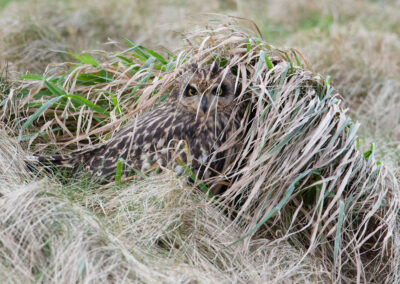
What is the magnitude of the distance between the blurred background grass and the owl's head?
2.43 feet

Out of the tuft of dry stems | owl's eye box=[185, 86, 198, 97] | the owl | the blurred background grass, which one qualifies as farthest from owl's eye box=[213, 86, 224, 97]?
the blurred background grass

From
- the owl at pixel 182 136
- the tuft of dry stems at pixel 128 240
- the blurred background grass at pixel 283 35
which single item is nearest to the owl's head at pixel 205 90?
the owl at pixel 182 136

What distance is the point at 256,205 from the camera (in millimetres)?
2881

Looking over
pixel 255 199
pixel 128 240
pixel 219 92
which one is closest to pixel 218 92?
pixel 219 92

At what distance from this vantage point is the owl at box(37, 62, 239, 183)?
2.91 m

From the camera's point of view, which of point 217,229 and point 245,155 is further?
point 245,155

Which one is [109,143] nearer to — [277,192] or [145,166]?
[145,166]

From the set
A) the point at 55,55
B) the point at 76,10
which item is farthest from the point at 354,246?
the point at 76,10

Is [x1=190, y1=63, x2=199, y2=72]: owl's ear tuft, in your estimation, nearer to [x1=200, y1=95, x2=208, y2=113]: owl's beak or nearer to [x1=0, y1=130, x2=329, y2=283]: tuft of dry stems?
[x1=200, y1=95, x2=208, y2=113]: owl's beak

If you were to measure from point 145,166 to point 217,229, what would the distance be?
0.53m

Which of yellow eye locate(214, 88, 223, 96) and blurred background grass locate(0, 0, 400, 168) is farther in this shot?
blurred background grass locate(0, 0, 400, 168)

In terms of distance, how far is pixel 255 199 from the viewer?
9.26 feet

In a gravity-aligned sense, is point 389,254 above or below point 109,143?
below

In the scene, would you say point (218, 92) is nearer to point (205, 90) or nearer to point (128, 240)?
point (205, 90)
